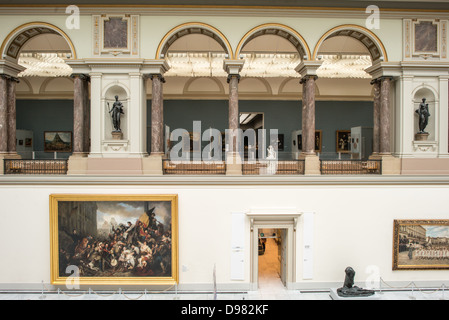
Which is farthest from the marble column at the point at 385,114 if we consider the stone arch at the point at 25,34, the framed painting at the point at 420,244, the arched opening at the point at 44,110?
the arched opening at the point at 44,110

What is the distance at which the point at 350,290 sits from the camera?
7961mm

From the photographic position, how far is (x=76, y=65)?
8727 millimetres

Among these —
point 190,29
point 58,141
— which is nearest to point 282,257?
point 190,29

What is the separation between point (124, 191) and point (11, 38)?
259 inches

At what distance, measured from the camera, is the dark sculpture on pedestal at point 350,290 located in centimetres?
788

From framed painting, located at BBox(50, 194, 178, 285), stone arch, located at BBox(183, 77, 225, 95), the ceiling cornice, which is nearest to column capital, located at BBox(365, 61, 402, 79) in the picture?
the ceiling cornice

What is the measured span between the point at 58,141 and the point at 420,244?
52.5ft

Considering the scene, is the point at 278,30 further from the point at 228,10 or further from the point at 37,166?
the point at 37,166

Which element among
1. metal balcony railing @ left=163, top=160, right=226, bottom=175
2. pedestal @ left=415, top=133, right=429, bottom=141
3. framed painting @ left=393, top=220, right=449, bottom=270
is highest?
pedestal @ left=415, top=133, right=429, bottom=141

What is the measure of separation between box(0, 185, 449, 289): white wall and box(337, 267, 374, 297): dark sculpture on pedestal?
562mm

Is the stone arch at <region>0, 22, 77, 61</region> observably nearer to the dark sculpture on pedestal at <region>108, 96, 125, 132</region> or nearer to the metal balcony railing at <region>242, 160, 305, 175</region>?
the dark sculpture on pedestal at <region>108, 96, 125, 132</region>

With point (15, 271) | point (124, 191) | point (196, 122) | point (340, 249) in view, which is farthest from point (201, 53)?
point (15, 271)

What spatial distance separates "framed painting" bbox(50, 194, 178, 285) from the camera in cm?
838

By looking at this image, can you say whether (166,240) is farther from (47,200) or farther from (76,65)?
(76,65)
